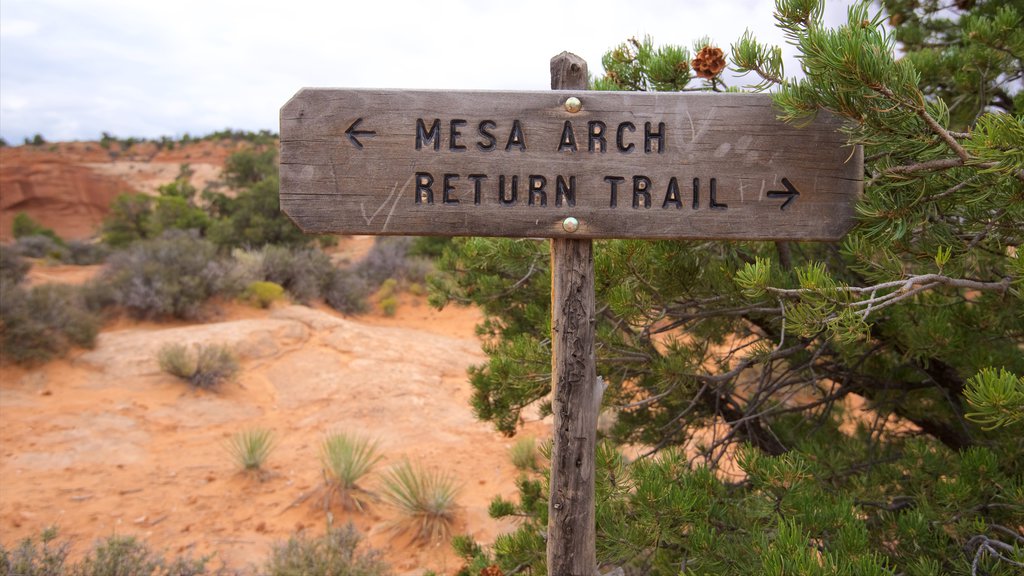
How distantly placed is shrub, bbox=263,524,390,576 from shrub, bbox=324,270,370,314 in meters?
7.97

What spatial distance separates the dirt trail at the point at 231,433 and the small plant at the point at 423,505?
4.4 inches

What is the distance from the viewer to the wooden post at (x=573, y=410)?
5.10ft

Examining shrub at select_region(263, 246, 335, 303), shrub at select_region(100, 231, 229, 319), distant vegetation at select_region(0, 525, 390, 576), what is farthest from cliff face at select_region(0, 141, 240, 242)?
distant vegetation at select_region(0, 525, 390, 576)

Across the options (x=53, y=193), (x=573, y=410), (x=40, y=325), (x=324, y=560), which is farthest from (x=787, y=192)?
(x=53, y=193)

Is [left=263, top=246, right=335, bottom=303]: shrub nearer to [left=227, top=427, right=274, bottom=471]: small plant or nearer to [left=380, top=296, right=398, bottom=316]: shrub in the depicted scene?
[left=380, top=296, right=398, bottom=316]: shrub

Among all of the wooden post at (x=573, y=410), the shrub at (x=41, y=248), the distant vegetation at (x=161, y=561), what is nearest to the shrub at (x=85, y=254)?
the shrub at (x=41, y=248)

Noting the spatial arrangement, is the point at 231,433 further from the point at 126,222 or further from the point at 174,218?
the point at 126,222

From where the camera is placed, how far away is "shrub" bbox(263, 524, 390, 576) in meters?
3.45

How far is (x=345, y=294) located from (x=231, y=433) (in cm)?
572

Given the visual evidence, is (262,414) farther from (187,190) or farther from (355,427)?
(187,190)

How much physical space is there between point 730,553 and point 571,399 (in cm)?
59

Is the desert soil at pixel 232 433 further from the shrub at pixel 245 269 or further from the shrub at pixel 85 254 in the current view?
the shrub at pixel 85 254

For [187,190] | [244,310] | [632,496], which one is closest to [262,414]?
[244,310]

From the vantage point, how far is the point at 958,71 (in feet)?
8.47
